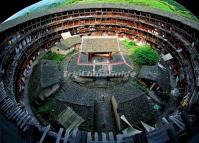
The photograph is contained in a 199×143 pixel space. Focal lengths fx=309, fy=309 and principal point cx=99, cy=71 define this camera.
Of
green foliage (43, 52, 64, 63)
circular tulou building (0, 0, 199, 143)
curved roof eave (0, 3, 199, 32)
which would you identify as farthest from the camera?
green foliage (43, 52, 64, 63)

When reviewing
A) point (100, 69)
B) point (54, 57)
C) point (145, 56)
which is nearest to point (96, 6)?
point (54, 57)

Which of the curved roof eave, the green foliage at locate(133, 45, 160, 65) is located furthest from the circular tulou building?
the curved roof eave

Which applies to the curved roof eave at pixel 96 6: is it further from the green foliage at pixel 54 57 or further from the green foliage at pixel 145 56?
the green foliage at pixel 54 57

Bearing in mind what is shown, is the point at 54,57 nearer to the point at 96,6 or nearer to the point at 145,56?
the point at 96,6

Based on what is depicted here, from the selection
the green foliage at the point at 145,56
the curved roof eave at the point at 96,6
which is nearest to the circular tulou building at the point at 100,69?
the green foliage at the point at 145,56

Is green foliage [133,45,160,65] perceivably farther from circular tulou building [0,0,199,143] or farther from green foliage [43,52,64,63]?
green foliage [43,52,64,63]

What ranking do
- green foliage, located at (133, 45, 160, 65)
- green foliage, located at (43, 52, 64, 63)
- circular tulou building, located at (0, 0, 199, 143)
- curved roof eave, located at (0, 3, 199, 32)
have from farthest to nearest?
green foliage, located at (43, 52, 64, 63)
green foliage, located at (133, 45, 160, 65)
curved roof eave, located at (0, 3, 199, 32)
circular tulou building, located at (0, 0, 199, 143)

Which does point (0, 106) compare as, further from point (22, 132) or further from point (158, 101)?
point (158, 101)

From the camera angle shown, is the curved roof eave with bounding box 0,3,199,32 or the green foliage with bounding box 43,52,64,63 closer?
the curved roof eave with bounding box 0,3,199,32
